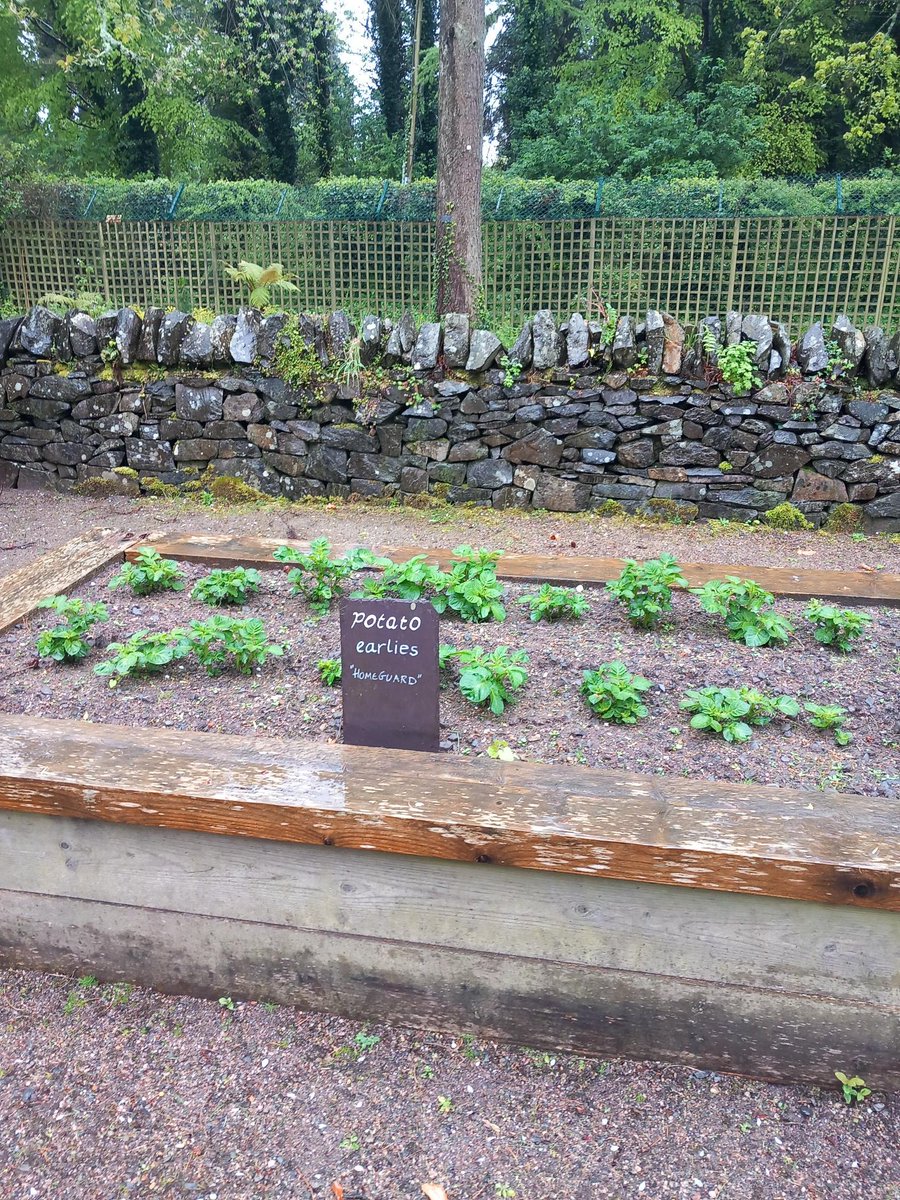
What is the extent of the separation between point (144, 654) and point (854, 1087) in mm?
1919

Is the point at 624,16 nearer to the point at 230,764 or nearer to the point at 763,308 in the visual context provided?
the point at 763,308

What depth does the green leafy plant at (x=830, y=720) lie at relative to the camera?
2.04m

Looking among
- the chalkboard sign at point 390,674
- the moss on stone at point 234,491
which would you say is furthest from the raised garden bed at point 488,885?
the moss on stone at point 234,491

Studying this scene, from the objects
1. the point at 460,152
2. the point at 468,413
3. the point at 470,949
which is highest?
the point at 460,152

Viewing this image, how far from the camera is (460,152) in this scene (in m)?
7.77

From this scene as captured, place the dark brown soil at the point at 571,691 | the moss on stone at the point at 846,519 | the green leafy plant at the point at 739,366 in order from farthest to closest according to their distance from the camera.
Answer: the moss on stone at the point at 846,519, the green leafy plant at the point at 739,366, the dark brown soil at the point at 571,691

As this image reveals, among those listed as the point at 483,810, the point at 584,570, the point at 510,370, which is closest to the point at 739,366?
the point at 510,370

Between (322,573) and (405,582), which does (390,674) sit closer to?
(405,582)

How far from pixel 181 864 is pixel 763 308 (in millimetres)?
10561

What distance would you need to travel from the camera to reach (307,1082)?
5.38 feet

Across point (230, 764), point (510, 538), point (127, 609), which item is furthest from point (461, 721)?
point (510, 538)

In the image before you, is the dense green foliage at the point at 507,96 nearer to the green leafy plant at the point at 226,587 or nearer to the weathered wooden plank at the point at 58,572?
the weathered wooden plank at the point at 58,572

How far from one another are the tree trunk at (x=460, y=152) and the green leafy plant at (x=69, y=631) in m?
6.14

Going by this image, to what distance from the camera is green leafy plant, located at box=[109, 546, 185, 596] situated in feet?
9.50
